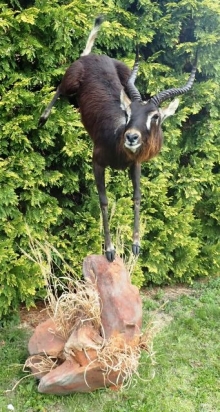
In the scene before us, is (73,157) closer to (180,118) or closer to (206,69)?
(180,118)

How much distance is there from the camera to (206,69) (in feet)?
17.3

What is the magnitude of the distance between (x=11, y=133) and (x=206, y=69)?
254 cm

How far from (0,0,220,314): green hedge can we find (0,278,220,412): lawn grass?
1.68 feet

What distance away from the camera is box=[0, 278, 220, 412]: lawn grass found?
11.4 ft

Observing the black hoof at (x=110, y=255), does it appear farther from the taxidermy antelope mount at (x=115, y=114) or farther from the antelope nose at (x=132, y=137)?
the antelope nose at (x=132, y=137)

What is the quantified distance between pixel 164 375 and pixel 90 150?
2215mm

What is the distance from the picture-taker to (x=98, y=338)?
10.8ft

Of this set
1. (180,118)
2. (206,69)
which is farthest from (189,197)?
(206,69)

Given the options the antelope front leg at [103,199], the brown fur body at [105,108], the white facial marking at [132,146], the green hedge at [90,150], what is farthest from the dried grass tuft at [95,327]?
the white facial marking at [132,146]

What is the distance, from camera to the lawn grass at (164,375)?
3488 mm

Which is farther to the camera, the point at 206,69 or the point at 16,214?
the point at 206,69

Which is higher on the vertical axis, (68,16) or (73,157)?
(68,16)

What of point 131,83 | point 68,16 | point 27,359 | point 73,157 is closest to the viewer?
point 131,83

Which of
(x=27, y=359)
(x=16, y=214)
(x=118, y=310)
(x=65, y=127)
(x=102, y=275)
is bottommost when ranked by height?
(x=27, y=359)
